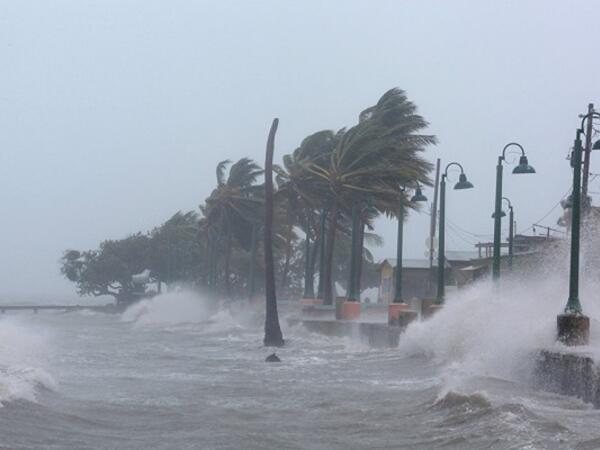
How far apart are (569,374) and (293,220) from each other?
154 feet

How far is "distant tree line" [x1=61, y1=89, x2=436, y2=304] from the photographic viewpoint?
46.2m

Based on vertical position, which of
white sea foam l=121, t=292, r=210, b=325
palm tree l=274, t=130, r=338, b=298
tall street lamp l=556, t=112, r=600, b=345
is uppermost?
palm tree l=274, t=130, r=338, b=298

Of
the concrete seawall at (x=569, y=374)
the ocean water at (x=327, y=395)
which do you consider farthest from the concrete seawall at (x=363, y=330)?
the concrete seawall at (x=569, y=374)

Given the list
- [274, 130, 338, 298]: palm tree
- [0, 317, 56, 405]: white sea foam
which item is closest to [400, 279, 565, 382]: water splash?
[0, 317, 56, 405]: white sea foam

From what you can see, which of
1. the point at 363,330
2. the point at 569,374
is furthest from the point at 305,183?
the point at 569,374

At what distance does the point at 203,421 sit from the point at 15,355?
1181 centimetres

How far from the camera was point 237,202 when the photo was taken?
222 ft

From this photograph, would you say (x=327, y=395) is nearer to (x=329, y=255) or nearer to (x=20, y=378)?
(x=20, y=378)

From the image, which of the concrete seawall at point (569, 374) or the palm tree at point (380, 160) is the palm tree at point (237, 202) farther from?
the concrete seawall at point (569, 374)

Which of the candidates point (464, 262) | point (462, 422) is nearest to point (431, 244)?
point (464, 262)

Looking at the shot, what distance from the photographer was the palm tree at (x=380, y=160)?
4550cm

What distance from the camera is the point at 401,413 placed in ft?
45.3

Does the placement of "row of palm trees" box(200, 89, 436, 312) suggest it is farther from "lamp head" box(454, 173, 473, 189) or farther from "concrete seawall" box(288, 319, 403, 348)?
"lamp head" box(454, 173, 473, 189)

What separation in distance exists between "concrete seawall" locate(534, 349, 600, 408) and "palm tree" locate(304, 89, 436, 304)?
28.4m
